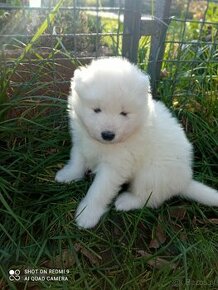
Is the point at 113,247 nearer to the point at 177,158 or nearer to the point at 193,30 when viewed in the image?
the point at 177,158

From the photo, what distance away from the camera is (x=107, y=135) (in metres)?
2.29

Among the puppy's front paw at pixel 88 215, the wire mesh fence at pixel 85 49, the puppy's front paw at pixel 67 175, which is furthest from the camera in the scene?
the wire mesh fence at pixel 85 49

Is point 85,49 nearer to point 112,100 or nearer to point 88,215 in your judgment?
point 112,100

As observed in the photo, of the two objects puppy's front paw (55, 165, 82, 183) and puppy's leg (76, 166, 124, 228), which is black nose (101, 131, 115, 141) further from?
puppy's front paw (55, 165, 82, 183)

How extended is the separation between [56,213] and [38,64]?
3.88 feet

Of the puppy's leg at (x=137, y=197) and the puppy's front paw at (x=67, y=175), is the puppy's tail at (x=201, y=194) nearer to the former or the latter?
the puppy's leg at (x=137, y=197)

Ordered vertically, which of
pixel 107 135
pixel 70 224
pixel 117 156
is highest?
pixel 107 135

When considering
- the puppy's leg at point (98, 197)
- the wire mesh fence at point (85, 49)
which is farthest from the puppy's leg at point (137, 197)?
the wire mesh fence at point (85, 49)

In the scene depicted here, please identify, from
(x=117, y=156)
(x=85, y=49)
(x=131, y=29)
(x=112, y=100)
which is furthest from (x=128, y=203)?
(x=85, y=49)

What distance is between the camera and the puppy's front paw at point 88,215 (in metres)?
2.54

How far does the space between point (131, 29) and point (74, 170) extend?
126cm

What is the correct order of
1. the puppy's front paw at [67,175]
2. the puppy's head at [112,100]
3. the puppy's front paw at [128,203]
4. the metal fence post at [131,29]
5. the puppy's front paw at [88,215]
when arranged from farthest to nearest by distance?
the metal fence post at [131,29] < the puppy's front paw at [67,175] < the puppy's front paw at [128,203] < the puppy's front paw at [88,215] < the puppy's head at [112,100]

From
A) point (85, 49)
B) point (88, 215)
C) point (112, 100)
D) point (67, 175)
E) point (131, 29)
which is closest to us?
point (112, 100)

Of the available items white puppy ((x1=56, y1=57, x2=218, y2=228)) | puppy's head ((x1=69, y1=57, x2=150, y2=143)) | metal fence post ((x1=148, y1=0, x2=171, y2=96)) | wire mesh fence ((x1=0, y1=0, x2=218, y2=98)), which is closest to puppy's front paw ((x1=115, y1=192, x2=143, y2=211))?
white puppy ((x1=56, y1=57, x2=218, y2=228))
